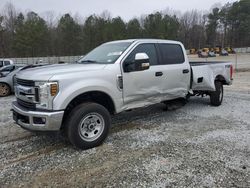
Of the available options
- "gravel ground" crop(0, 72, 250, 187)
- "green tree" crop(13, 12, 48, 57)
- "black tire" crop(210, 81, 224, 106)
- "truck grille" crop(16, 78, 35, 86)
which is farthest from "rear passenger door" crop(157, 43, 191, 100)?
"green tree" crop(13, 12, 48, 57)

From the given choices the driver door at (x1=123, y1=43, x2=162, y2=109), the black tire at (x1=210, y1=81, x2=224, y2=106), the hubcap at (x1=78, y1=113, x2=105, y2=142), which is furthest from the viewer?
the black tire at (x1=210, y1=81, x2=224, y2=106)

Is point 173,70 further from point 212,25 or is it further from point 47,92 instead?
point 212,25

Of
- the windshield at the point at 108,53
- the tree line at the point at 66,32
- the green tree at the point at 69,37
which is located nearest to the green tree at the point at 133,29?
the tree line at the point at 66,32

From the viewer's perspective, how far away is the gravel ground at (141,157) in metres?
3.17

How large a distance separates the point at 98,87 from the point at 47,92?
871mm

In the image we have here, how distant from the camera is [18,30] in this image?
46000 mm

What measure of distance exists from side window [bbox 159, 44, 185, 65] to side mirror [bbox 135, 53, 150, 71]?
Result: 823mm

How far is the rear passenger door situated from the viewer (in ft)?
17.6

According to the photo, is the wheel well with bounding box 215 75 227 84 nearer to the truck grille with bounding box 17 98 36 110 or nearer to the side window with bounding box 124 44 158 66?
the side window with bounding box 124 44 158 66

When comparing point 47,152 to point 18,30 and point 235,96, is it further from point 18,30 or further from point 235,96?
point 18,30

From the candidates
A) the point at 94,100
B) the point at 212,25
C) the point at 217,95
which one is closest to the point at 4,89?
the point at 94,100

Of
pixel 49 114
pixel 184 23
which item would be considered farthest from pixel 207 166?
pixel 184 23

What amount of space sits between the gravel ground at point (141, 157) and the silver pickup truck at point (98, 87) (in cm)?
47

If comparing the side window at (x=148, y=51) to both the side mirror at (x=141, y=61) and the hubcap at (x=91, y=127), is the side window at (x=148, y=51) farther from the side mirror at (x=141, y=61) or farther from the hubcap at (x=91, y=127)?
the hubcap at (x=91, y=127)
